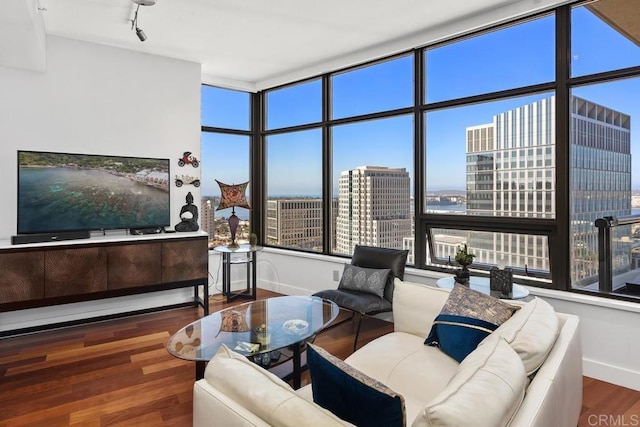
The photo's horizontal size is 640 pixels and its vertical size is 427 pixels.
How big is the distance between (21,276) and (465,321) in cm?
359

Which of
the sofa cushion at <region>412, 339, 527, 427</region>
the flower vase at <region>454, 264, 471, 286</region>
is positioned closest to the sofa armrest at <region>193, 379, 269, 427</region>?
the sofa cushion at <region>412, 339, 527, 427</region>

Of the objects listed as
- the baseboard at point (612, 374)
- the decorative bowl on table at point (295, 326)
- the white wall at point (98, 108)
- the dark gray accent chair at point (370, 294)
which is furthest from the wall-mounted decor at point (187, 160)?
the baseboard at point (612, 374)

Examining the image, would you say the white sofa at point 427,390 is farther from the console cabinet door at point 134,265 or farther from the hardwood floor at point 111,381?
the console cabinet door at point 134,265

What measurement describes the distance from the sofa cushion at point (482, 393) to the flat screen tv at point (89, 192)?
158 inches

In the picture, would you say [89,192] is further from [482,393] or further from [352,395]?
[482,393]

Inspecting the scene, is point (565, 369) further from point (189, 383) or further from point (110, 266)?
point (110, 266)

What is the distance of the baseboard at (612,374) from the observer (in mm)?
2838

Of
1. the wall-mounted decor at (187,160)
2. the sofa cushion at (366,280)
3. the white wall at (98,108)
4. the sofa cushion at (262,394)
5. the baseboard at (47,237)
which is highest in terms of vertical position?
the white wall at (98,108)

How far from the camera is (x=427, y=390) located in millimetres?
1881

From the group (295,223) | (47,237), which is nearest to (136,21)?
(47,237)

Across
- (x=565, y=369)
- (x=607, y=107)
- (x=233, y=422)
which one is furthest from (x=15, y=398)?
(x=607, y=107)

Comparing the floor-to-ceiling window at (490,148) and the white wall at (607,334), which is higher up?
the floor-to-ceiling window at (490,148)

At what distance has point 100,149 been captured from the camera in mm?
4301

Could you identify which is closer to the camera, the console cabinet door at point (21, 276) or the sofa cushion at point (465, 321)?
the sofa cushion at point (465, 321)
